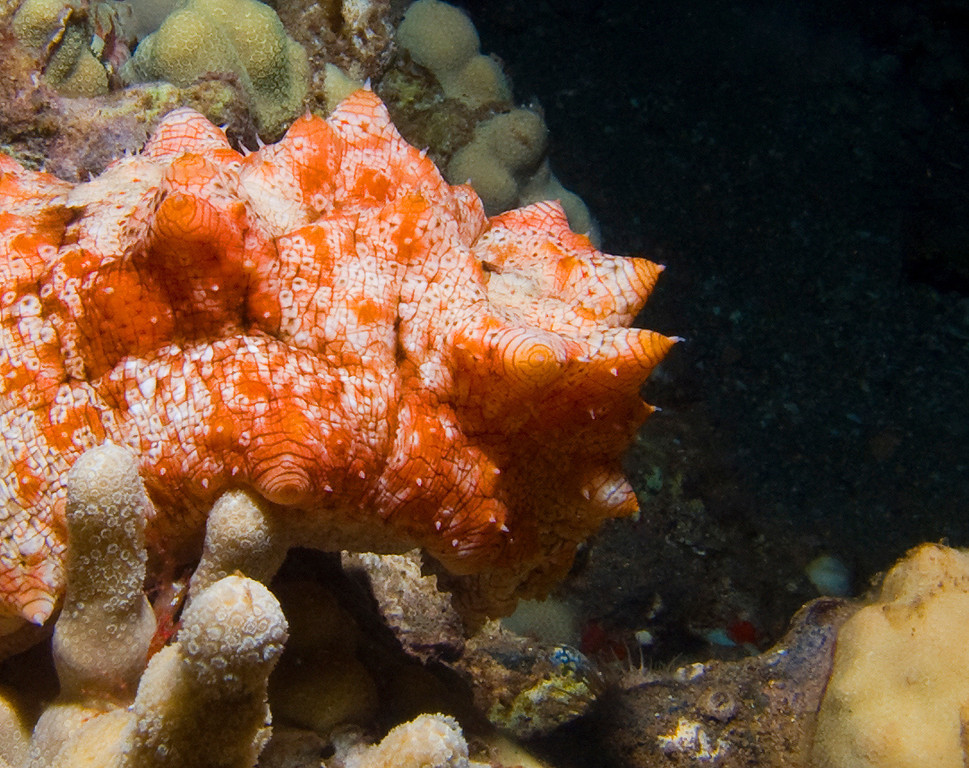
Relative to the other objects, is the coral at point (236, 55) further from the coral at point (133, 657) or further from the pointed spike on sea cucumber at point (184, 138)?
the coral at point (133, 657)

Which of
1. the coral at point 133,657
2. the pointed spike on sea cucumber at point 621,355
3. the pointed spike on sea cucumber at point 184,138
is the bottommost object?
the coral at point 133,657

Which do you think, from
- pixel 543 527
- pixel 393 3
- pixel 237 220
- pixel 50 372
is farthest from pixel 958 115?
pixel 50 372

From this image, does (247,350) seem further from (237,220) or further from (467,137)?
(467,137)

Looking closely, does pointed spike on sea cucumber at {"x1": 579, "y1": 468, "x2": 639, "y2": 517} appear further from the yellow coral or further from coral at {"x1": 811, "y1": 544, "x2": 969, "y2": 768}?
the yellow coral

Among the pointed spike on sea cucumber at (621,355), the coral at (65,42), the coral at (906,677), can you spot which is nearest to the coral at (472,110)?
the coral at (65,42)

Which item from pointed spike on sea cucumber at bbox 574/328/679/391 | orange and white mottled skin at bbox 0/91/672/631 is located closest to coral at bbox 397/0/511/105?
orange and white mottled skin at bbox 0/91/672/631
